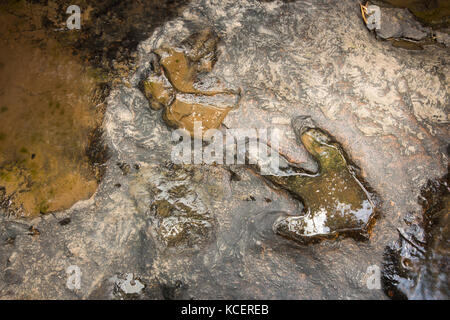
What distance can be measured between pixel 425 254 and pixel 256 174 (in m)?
1.34

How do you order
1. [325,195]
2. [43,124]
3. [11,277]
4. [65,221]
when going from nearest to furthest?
[11,277] → [65,221] → [325,195] → [43,124]

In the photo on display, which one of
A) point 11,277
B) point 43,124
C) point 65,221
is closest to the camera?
point 11,277

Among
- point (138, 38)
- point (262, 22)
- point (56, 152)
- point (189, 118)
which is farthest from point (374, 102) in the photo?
point (56, 152)

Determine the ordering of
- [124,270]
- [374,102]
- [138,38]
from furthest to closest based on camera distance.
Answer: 1. [138,38]
2. [374,102]
3. [124,270]

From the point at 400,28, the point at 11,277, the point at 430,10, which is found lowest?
the point at 11,277

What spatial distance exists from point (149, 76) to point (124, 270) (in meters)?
1.51

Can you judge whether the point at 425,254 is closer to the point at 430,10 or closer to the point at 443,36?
the point at 443,36

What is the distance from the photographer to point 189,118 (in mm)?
2432

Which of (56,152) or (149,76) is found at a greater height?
(149,76)

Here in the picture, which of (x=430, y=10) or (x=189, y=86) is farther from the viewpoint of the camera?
(x=430, y=10)

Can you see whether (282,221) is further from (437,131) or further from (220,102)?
→ (437,131)

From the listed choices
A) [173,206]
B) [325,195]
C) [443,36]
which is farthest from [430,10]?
[173,206]

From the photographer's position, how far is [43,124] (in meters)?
2.45

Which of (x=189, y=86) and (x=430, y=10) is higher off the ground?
(x=430, y=10)
